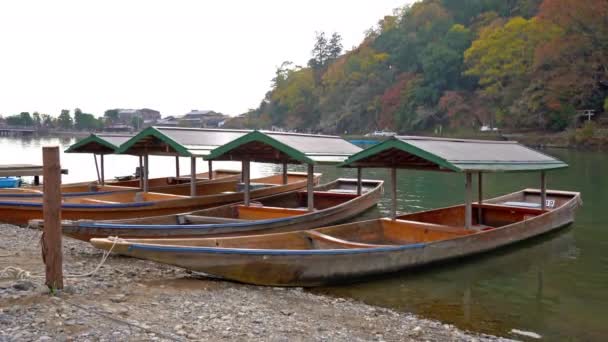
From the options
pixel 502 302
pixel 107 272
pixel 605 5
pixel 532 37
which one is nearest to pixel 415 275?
pixel 502 302

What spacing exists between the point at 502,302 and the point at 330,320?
12.1 ft

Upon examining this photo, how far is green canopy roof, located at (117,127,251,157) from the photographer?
47.1 feet

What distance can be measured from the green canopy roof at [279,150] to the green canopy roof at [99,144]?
5.40 metres

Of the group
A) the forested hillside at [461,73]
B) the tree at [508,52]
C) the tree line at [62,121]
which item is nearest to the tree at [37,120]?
the tree line at [62,121]

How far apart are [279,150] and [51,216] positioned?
6244 millimetres

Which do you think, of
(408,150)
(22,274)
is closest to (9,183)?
(22,274)

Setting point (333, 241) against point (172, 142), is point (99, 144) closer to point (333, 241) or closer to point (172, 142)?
point (172, 142)

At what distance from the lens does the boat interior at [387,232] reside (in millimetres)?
9414

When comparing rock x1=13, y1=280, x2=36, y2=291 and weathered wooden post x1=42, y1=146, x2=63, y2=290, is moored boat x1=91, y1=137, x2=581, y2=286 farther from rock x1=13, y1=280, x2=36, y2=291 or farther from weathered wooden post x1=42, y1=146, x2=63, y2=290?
rock x1=13, y1=280, x2=36, y2=291

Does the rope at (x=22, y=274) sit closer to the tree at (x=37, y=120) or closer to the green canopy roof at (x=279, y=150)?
the green canopy roof at (x=279, y=150)

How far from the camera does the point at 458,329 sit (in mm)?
7707

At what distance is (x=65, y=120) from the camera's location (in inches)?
4520

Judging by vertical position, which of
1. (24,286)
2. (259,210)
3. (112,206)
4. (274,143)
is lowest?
(24,286)

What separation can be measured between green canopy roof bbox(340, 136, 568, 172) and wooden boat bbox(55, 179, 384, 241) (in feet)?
6.43
